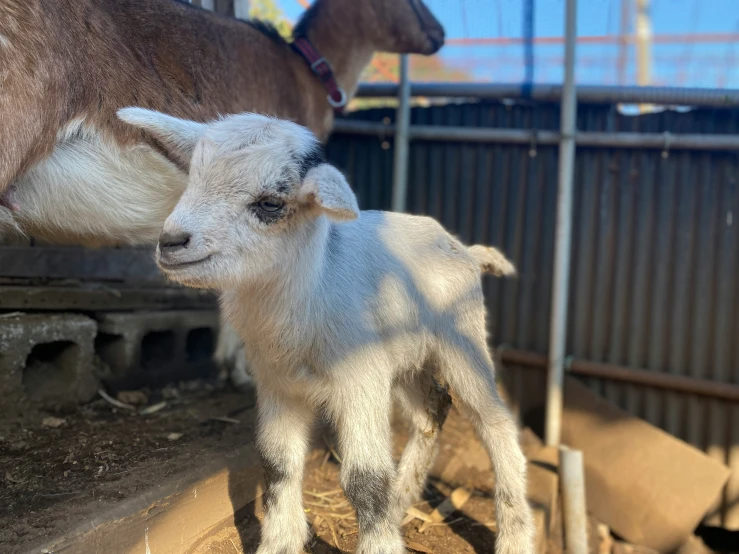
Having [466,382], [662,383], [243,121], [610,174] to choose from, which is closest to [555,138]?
[610,174]

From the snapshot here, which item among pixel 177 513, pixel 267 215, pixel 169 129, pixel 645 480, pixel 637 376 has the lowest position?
pixel 645 480

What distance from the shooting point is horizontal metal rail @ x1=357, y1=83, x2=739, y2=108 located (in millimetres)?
4941

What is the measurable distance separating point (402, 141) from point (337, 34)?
1.19 meters

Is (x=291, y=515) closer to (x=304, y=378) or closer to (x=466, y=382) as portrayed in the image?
(x=304, y=378)

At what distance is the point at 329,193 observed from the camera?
5.89 feet

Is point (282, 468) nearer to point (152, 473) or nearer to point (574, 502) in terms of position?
point (152, 473)

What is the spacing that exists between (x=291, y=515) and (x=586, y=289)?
387 cm

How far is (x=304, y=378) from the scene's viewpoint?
221cm

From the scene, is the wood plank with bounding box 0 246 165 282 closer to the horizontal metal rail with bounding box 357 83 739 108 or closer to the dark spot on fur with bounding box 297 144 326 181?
the dark spot on fur with bounding box 297 144 326 181

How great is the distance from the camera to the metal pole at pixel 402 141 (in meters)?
5.41

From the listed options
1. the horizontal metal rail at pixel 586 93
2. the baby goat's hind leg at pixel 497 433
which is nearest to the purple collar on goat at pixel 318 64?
the horizontal metal rail at pixel 586 93

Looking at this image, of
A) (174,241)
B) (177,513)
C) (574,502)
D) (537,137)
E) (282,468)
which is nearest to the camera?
(174,241)

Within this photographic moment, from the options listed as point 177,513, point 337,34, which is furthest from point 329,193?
point 337,34

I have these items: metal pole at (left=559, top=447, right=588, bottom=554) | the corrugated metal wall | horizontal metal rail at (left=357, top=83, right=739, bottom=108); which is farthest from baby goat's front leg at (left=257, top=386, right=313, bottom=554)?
horizontal metal rail at (left=357, top=83, right=739, bottom=108)
